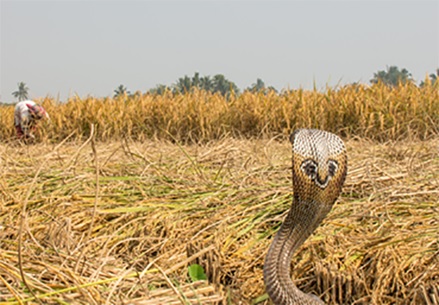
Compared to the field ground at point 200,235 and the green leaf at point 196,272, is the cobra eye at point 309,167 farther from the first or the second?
the green leaf at point 196,272

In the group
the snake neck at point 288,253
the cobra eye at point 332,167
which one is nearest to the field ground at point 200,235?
the snake neck at point 288,253

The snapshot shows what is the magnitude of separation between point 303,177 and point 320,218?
0.22 metres

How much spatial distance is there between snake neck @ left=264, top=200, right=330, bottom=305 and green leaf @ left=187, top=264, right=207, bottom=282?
0.39m

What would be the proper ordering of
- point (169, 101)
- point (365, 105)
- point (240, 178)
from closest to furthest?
point (240, 178)
point (365, 105)
point (169, 101)

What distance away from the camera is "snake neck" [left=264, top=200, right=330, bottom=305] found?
2.21 meters

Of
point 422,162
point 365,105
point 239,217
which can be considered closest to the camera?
point 239,217

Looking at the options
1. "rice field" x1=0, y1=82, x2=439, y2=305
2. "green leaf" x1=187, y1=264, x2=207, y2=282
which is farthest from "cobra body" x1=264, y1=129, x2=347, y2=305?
"green leaf" x1=187, y1=264, x2=207, y2=282

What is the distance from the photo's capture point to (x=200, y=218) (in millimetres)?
3670

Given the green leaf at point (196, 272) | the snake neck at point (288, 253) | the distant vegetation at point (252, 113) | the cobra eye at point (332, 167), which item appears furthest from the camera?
the distant vegetation at point (252, 113)

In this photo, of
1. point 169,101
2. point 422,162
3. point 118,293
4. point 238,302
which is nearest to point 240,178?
point 422,162

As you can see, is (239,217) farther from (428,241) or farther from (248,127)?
(248,127)

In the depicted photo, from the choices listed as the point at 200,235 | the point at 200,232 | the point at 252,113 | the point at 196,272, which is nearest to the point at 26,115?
the point at 252,113

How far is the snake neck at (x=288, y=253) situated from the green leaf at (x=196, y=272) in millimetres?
388

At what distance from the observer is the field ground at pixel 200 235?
2.25m
